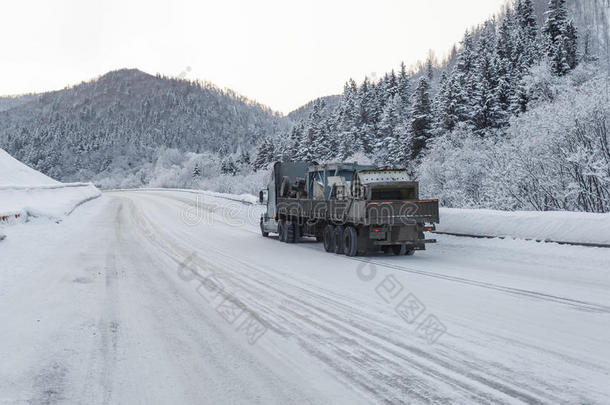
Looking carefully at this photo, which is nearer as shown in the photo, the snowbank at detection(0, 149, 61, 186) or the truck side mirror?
the truck side mirror

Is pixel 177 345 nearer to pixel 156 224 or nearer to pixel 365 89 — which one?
pixel 156 224

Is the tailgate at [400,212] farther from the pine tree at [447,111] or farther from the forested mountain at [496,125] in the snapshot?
the pine tree at [447,111]

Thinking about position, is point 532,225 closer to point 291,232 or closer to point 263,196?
point 291,232

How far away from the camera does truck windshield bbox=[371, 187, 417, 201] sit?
12.9 meters

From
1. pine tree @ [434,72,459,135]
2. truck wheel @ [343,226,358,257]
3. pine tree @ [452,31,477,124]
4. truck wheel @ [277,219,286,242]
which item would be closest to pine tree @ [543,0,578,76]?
pine tree @ [452,31,477,124]

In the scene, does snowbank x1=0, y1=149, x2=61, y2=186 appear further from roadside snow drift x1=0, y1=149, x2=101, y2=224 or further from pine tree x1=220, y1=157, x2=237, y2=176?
pine tree x1=220, y1=157, x2=237, y2=176

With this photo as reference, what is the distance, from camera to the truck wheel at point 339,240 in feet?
43.1

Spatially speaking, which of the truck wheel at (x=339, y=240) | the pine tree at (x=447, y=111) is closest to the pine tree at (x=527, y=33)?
the pine tree at (x=447, y=111)

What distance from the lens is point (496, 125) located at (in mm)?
47781

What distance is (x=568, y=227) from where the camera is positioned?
36.7 feet

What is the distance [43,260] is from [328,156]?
61.5 meters

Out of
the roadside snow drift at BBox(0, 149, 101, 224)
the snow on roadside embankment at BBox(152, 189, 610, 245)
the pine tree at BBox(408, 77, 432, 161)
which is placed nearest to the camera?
the snow on roadside embankment at BBox(152, 189, 610, 245)

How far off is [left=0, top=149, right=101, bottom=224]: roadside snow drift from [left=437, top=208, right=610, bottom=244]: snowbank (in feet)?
53.0

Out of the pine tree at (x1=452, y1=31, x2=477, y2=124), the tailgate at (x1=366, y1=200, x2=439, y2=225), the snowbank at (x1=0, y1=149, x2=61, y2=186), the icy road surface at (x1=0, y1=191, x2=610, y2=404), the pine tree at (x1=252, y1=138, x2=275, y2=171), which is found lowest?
the icy road surface at (x1=0, y1=191, x2=610, y2=404)
